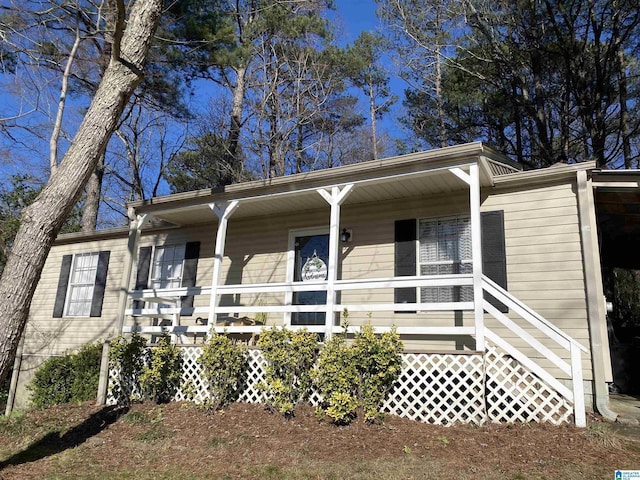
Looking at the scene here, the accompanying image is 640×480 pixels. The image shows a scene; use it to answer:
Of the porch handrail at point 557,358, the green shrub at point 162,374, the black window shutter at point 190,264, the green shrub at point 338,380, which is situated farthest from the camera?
the black window shutter at point 190,264

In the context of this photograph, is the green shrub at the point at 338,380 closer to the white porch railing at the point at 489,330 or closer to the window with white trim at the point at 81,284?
the white porch railing at the point at 489,330

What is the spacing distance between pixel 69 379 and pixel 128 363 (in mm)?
2013

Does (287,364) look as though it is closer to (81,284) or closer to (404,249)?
(404,249)

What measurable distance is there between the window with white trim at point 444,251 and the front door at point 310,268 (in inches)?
67.1

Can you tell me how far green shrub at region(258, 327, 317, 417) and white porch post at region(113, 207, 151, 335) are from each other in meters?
3.42

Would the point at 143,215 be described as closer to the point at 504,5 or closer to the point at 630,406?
the point at 630,406

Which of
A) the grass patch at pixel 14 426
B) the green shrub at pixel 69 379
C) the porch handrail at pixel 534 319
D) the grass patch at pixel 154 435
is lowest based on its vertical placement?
the grass patch at pixel 14 426

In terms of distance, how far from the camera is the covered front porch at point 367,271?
535cm

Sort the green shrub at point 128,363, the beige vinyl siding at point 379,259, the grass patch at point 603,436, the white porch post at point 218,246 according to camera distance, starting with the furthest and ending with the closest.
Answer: the white porch post at point 218,246
the green shrub at point 128,363
the beige vinyl siding at point 379,259
the grass patch at point 603,436

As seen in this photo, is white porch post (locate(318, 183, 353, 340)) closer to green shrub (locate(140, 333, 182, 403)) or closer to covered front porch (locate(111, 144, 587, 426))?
covered front porch (locate(111, 144, 587, 426))

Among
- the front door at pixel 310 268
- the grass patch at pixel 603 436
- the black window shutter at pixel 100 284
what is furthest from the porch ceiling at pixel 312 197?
the grass patch at pixel 603 436

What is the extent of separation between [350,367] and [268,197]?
10.5 feet

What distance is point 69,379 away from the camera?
824 centimetres

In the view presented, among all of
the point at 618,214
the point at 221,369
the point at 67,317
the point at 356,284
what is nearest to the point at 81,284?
the point at 67,317
